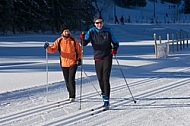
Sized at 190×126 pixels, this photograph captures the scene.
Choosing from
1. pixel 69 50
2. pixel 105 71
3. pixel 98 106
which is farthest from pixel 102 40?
pixel 98 106

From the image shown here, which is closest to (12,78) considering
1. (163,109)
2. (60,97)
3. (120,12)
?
(60,97)

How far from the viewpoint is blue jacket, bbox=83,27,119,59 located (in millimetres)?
8281

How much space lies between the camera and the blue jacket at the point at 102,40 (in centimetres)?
828

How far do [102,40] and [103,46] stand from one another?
125 millimetres

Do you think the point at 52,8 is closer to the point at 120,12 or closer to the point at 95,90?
the point at 95,90

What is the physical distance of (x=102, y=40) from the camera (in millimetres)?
8297

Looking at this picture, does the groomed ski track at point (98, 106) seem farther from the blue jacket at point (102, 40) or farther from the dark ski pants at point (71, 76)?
the blue jacket at point (102, 40)

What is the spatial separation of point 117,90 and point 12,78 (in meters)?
4.35

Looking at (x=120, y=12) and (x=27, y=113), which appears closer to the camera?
(x=27, y=113)

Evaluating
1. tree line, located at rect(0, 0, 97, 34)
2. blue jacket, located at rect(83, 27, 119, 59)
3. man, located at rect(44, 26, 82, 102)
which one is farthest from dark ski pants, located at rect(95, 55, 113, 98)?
tree line, located at rect(0, 0, 97, 34)

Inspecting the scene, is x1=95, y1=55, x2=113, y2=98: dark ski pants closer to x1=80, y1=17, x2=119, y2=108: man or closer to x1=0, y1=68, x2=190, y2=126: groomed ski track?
x1=80, y1=17, x2=119, y2=108: man

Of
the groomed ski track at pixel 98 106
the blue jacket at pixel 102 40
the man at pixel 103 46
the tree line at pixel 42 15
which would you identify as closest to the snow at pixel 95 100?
the groomed ski track at pixel 98 106

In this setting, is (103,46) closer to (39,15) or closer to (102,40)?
(102,40)

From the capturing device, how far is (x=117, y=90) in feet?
35.4
